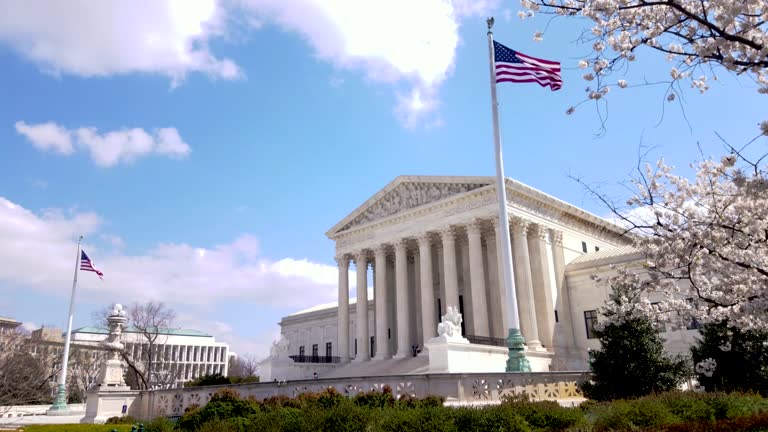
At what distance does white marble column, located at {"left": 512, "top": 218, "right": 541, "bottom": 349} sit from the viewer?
40822 mm

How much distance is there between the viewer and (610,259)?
139 feet

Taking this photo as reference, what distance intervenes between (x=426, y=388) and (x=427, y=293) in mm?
27718

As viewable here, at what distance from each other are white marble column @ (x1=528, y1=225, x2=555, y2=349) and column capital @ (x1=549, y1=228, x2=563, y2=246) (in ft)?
2.72

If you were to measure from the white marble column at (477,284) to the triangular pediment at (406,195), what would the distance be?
337cm

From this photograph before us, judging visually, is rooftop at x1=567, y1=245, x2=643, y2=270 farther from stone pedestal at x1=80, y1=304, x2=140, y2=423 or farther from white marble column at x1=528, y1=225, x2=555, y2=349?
stone pedestal at x1=80, y1=304, x2=140, y2=423

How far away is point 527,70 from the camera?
25562mm

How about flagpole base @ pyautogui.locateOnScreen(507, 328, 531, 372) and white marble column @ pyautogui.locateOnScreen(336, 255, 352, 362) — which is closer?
flagpole base @ pyautogui.locateOnScreen(507, 328, 531, 372)

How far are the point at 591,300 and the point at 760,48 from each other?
3803 centimetres

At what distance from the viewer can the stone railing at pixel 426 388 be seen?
1823 cm

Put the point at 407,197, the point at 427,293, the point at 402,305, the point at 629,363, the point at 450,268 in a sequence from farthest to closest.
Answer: the point at 407,197, the point at 402,305, the point at 427,293, the point at 450,268, the point at 629,363

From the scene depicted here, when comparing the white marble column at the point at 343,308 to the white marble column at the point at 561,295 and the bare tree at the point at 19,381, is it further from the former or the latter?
the bare tree at the point at 19,381

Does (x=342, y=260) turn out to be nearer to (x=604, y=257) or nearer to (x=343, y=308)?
(x=343, y=308)

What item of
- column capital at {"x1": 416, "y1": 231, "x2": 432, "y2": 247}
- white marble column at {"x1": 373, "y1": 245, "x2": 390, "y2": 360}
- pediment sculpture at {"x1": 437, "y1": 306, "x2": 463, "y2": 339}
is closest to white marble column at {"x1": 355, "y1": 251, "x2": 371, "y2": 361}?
white marble column at {"x1": 373, "y1": 245, "x2": 390, "y2": 360}

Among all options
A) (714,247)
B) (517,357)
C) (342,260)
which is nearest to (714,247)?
(714,247)
